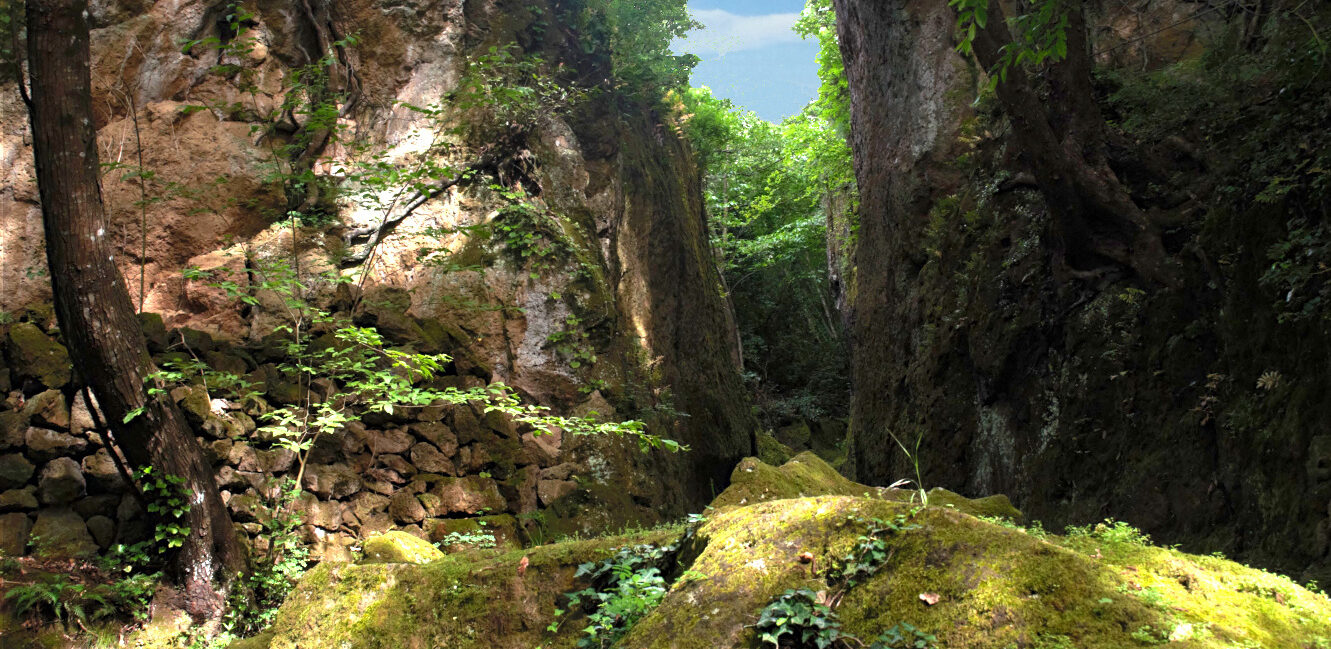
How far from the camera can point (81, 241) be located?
185 inches

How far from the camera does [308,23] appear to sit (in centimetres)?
947

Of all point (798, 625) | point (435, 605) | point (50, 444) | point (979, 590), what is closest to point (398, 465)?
point (50, 444)

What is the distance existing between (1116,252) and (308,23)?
10043 mm

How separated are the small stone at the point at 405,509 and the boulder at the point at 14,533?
2.75 metres

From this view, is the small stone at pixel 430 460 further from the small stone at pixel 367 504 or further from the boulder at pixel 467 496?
the small stone at pixel 367 504

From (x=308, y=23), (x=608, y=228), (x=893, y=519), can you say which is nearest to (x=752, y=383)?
(x=608, y=228)

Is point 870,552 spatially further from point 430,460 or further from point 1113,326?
point 430,460

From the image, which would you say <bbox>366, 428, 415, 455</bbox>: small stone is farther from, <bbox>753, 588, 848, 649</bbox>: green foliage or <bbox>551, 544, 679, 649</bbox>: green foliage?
<bbox>753, 588, 848, 649</bbox>: green foliage

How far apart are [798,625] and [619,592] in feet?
3.46

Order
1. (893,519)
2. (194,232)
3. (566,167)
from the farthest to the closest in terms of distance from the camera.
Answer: (566,167) < (194,232) < (893,519)

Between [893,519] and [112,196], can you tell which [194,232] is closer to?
[112,196]

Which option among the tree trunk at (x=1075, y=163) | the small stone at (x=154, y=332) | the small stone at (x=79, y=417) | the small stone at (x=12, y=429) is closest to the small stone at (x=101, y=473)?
the small stone at (x=79, y=417)

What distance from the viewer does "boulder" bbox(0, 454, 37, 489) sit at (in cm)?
523

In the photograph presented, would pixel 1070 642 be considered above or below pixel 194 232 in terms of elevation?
below
